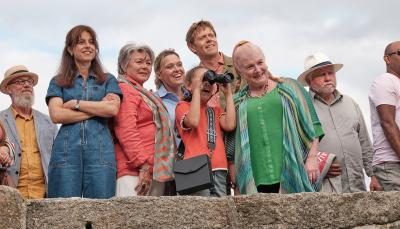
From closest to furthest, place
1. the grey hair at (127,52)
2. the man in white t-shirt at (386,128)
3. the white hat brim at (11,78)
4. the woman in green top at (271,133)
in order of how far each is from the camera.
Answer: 1. the woman in green top at (271,133)
2. the man in white t-shirt at (386,128)
3. the grey hair at (127,52)
4. the white hat brim at (11,78)

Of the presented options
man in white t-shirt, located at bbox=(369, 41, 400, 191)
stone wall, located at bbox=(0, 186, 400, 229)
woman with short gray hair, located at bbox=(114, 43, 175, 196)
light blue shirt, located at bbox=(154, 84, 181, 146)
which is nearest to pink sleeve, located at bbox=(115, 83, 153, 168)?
woman with short gray hair, located at bbox=(114, 43, 175, 196)

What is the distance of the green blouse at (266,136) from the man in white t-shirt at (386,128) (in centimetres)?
115

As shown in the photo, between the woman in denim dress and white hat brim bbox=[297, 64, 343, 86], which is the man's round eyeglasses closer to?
the woman in denim dress

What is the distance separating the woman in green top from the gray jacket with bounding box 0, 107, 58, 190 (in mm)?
1821

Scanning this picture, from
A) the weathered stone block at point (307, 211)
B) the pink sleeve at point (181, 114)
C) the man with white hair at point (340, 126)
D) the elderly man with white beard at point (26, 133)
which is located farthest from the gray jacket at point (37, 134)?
the man with white hair at point (340, 126)

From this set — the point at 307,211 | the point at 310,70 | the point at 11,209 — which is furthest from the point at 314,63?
the point at 11,209

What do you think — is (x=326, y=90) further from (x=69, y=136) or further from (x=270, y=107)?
(x=69, y=136)

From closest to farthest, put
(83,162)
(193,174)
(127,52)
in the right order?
(193,174) → (83,162) → (127,52)

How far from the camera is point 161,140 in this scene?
5.79 m

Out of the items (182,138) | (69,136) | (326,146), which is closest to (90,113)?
(69,136)

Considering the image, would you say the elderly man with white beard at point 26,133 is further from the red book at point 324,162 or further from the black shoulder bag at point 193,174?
the red book at point 324,162

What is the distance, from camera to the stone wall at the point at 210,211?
14.5 ft

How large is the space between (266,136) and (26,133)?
7.86 feet

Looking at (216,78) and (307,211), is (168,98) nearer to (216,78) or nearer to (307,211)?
(216,78)
